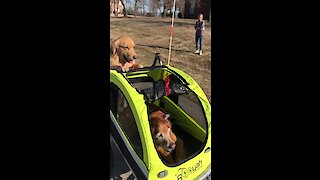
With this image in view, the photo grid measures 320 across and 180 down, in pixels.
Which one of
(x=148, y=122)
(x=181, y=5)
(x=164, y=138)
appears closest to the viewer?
(x=148, y=122)

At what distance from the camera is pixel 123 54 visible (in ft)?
6.11

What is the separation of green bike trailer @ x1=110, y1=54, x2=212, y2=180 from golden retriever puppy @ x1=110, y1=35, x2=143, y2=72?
54 mm

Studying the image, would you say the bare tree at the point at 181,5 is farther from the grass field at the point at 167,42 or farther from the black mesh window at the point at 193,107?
the black mesh window at the point at 193,107

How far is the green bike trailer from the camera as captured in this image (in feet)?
5.73

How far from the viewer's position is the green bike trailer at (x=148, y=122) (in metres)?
1.75

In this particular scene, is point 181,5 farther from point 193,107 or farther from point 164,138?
point 164,138

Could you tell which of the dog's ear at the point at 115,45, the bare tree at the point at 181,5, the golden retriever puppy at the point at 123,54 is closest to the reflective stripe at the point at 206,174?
the golden retriever puppy at the point at 123,54

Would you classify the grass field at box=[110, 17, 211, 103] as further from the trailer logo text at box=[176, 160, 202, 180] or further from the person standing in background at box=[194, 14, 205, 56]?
the trailer logo text at box=[176, 160, 202, 180]

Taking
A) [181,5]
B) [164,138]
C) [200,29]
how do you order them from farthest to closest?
1. [200,29]
2. [181,5]
3. [164,138]

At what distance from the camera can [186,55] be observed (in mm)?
2439

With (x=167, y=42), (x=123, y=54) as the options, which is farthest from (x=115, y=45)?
(x=167, y=42)

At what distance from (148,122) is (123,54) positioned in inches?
17.1

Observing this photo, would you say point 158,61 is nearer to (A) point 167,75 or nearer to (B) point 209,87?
(A) point 167,75

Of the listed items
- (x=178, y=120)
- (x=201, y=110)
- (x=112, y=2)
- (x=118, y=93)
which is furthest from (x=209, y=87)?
(x=112, y=2)
